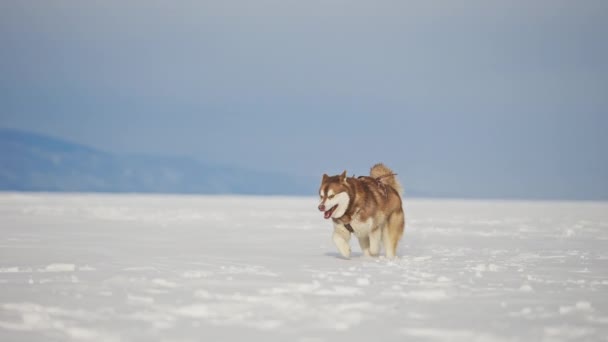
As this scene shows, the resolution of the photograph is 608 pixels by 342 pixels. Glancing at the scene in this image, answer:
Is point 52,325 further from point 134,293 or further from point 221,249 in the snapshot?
point 221,249

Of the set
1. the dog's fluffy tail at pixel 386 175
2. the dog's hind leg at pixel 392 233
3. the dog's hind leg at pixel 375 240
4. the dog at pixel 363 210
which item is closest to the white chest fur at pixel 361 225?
the dog at pixel 363 210

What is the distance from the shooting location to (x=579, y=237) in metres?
14.4

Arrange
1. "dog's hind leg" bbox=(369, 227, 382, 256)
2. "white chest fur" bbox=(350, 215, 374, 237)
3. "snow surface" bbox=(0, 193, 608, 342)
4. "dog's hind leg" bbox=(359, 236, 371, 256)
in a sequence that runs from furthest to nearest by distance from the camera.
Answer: "dog's hind leg" bbox=(359, 236, 371, 256), "dog's hind leg" bbox=(369, 227, 382, 256), "white chest fur" bbox=(350, 215, 374, 237), "snow surface" bbox=(0, 193, 608, 342)

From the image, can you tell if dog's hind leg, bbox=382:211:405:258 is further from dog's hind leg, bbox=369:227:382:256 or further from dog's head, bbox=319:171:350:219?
dog's head, bbox=319:171:350:219

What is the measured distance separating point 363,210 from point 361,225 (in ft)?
0.73

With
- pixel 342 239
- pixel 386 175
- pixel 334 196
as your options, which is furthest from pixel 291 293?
pixel 386 175

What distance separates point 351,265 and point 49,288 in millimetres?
3747

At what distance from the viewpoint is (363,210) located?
8.96 m

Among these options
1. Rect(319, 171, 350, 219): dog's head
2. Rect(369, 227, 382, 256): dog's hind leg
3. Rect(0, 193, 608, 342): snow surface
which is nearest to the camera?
Rect(0, 193, 608, 342): snow surface

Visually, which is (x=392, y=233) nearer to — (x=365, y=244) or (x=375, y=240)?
(x=375, y=240)

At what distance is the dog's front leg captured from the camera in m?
9.15

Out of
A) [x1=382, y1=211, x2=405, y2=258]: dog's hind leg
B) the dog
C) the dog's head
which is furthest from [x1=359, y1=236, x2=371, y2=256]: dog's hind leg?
the dog's head

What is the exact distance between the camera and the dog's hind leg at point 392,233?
31.1 feet

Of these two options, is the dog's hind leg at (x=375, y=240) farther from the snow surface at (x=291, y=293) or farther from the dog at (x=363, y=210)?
the snow surface at (x=291, y=293)
